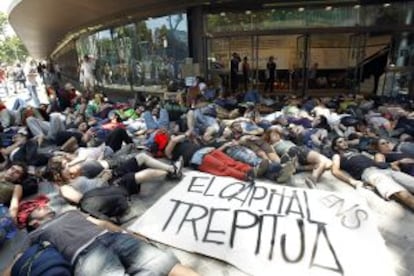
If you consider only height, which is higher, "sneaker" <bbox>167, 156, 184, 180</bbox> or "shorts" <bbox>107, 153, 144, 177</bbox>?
"shorts" <bbox>107, 153, 144, 177</bbox>

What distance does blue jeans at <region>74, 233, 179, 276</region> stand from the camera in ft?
8.37

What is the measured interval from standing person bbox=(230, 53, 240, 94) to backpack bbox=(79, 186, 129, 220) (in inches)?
354

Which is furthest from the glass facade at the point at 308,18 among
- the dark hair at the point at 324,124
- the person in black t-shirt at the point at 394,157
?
the person in black t-shirt at the point at 394,157

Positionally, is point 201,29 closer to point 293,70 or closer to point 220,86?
point 220,86

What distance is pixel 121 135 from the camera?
6.33 metres

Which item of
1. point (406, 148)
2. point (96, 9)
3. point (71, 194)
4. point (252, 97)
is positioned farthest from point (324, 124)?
point (96, 9)

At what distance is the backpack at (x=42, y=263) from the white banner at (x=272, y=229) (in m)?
1.03

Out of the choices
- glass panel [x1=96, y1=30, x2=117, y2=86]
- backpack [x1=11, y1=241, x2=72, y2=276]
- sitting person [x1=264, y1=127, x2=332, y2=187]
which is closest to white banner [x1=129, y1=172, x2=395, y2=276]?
sitting person [x1=264, y1=127, x2=332, y2=187]

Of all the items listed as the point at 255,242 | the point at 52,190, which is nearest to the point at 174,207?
the point at 255,242

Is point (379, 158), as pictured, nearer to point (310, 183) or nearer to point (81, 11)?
point (310, 183)

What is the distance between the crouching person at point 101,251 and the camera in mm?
2564

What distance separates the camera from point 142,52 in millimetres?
13961

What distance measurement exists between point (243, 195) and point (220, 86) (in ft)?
28.2

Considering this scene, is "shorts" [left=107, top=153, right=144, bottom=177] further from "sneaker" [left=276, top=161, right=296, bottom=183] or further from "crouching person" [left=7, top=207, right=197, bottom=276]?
"sneaker" [left=276, top=161, right=296, bottom=183]
